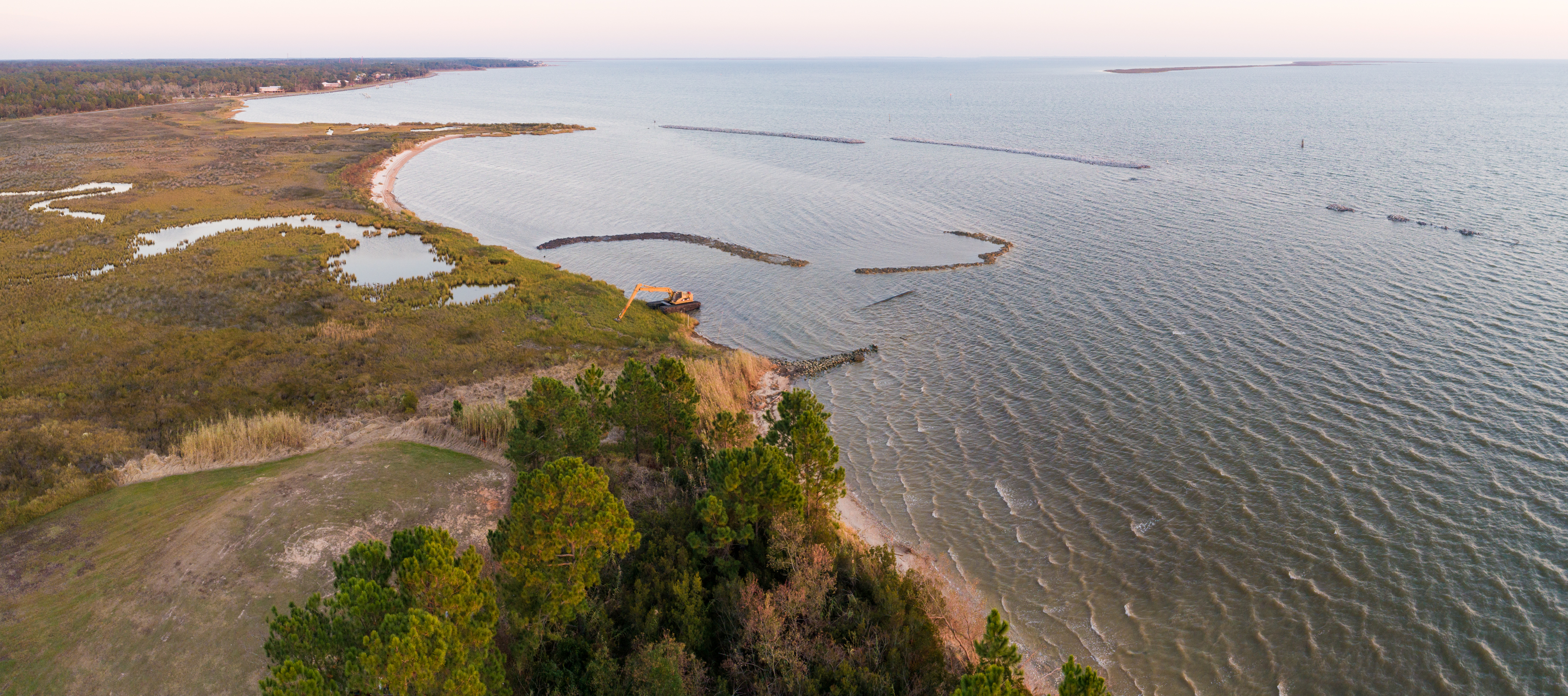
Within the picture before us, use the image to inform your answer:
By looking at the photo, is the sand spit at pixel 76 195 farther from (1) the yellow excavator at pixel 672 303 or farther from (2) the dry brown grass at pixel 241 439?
(2) the dry brown grass at pixel 241 439

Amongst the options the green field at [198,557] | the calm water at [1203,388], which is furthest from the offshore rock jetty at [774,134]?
the green field at [198,557]

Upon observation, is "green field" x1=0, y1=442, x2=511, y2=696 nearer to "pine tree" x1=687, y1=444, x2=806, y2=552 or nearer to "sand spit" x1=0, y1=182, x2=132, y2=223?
"pine tree" x1=687, y1=444, x2=806, y2=552

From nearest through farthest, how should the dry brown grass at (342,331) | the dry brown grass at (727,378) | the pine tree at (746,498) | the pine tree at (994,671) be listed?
the pine tree at (994,671) < the pine tree at (746,498) < the dry brown grass at (727,378) < the dry brown grass at (342,331)

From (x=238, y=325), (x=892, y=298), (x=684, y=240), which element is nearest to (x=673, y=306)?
(x=892, y=298)

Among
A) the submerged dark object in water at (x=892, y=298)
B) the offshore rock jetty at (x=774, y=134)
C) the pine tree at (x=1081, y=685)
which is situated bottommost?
the submerged dark object in water at (x=892, y=298)

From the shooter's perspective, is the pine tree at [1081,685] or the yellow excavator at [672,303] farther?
the yellow excavator at [672,303]

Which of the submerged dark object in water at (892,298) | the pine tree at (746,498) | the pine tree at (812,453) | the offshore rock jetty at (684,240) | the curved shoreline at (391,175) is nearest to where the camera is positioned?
the pine tree at (746,498)

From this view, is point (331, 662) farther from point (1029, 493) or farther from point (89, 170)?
point (89, 170)
